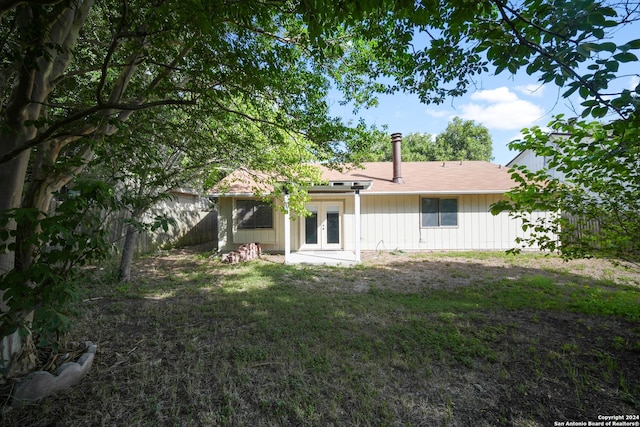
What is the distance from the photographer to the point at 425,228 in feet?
37.8

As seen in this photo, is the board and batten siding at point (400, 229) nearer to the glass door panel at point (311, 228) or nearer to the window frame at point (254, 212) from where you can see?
the window frame at point (254, 212)

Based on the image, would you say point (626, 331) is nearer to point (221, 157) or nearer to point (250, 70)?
point (250, 70)

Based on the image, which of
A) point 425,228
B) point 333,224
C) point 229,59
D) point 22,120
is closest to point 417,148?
point 425,228

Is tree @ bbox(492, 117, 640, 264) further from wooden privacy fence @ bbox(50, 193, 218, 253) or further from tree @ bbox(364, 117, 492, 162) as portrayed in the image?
tree @ bbox(364, 117, 492, 162)

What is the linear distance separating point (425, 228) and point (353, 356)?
30.1 ft

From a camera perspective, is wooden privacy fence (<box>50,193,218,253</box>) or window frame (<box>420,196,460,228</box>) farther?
window frame (<box>420,196,460,228</box>)

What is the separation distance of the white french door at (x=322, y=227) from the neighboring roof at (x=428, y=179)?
1.17 metres

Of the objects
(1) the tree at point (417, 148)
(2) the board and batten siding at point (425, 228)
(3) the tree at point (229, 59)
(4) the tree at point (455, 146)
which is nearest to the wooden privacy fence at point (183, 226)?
(3) the tree at point (229, 59)

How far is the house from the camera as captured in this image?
11.2m

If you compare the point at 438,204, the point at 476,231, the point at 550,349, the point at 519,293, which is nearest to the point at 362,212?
the point at 438,204

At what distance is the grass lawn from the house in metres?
4.98

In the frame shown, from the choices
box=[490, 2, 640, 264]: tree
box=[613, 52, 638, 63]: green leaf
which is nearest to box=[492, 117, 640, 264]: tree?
box=[490, 2, 640, 264]: tree

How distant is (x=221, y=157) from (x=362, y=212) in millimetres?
6592

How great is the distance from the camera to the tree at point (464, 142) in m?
30.3
